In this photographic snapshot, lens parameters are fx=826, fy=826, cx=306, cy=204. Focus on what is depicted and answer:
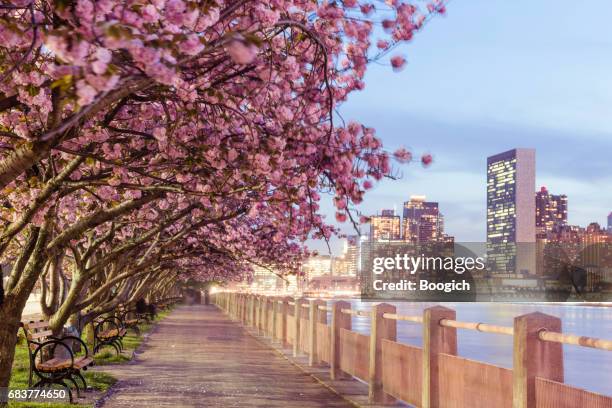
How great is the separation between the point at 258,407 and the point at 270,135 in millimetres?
5236

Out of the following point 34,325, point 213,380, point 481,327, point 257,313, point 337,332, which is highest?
point 481,327

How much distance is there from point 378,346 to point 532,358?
5636 mm

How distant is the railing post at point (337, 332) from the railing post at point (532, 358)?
8245 millimetres

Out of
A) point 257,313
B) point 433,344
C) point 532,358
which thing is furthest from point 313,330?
point 257,313

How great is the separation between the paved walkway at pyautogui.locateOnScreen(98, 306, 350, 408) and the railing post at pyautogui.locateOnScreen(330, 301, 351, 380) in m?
0.53

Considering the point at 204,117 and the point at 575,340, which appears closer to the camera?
the point at 575,340

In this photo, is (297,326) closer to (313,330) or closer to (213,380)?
(313,330)

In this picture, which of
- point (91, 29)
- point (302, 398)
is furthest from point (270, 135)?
point (302, 398)

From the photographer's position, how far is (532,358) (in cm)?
756

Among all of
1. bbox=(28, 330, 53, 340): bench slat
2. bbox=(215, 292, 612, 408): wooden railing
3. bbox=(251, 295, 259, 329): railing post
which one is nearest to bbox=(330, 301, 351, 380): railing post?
bbox=(215, 292, 612, 408): wooden railing

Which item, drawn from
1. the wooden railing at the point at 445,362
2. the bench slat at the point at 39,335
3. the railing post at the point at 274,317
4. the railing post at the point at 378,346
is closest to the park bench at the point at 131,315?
the railing post at the point at 274,317

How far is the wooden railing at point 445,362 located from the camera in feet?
24.4

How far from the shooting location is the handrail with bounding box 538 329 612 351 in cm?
650

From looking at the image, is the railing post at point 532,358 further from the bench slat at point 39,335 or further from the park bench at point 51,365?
the bench slat at point 39,335
